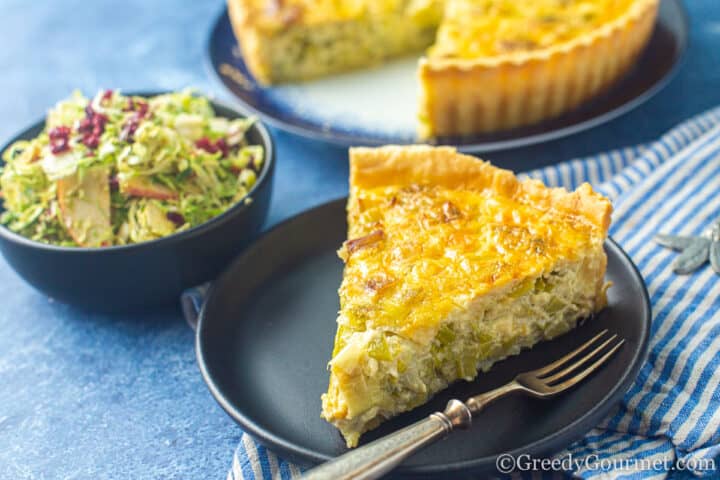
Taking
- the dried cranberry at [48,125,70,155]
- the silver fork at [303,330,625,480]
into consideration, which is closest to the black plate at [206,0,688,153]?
the dried cranberry at [48,125,70,155]

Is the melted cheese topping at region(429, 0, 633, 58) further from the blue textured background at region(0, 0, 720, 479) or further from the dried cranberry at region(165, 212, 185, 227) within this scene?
the dried cranberry at region(165, 212, 185, 227)

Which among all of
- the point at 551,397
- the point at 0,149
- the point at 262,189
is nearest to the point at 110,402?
the point at 262,189

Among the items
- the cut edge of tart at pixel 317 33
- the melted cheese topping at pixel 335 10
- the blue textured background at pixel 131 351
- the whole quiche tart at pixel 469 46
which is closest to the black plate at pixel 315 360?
the blue textured background at pixel 131 351

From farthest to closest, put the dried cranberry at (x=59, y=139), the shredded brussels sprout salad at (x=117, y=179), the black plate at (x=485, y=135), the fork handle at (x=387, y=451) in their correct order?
1. the black plate at (x=485, y=135)
2. the dried cranberry at (x=59, y=139)
3. the shredded brussels sprout salad at (x=117, y=179)
4. the fork handle at (x=387, y=451)

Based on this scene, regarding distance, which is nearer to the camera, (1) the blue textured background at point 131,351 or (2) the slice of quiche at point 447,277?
(2) the slice of quiche at point 447,277

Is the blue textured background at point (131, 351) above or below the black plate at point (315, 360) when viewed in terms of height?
below

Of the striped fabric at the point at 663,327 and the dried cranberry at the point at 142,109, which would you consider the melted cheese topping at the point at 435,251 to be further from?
the dried cranberry at the point at 142,109

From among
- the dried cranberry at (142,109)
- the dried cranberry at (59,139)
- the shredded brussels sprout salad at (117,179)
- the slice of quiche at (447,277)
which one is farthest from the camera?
the dried cranberry at (142,109)

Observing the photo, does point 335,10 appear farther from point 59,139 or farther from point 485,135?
point 59,139
